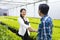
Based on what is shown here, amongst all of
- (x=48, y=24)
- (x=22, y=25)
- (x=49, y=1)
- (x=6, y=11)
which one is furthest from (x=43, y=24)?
(x=6, y=11)

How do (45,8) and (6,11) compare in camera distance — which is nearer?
(45,8)

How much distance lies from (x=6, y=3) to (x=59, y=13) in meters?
28.4

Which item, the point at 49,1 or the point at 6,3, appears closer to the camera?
→ the point at 49,1

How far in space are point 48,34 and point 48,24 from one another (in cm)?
17

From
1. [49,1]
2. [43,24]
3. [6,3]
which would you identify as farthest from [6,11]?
[43,24]

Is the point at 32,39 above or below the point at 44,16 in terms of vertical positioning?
below

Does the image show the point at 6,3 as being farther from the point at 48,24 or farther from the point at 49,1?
the point at 48,24

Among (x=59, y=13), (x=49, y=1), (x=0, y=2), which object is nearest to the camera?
(x=59, y=13)

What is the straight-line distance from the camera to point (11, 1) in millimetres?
40188

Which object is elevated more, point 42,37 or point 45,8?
point 45,8

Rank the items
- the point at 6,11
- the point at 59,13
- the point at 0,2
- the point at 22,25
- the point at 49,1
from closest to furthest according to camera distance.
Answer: the point at 22,25 → the point at 59,13 → the point at 49,1 → the point at 0,2 → the point at 6,11

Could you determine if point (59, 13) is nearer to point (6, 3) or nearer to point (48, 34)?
point (48, 34)

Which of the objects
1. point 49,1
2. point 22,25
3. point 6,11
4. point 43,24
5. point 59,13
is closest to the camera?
point 43,24

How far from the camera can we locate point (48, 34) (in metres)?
4.29
